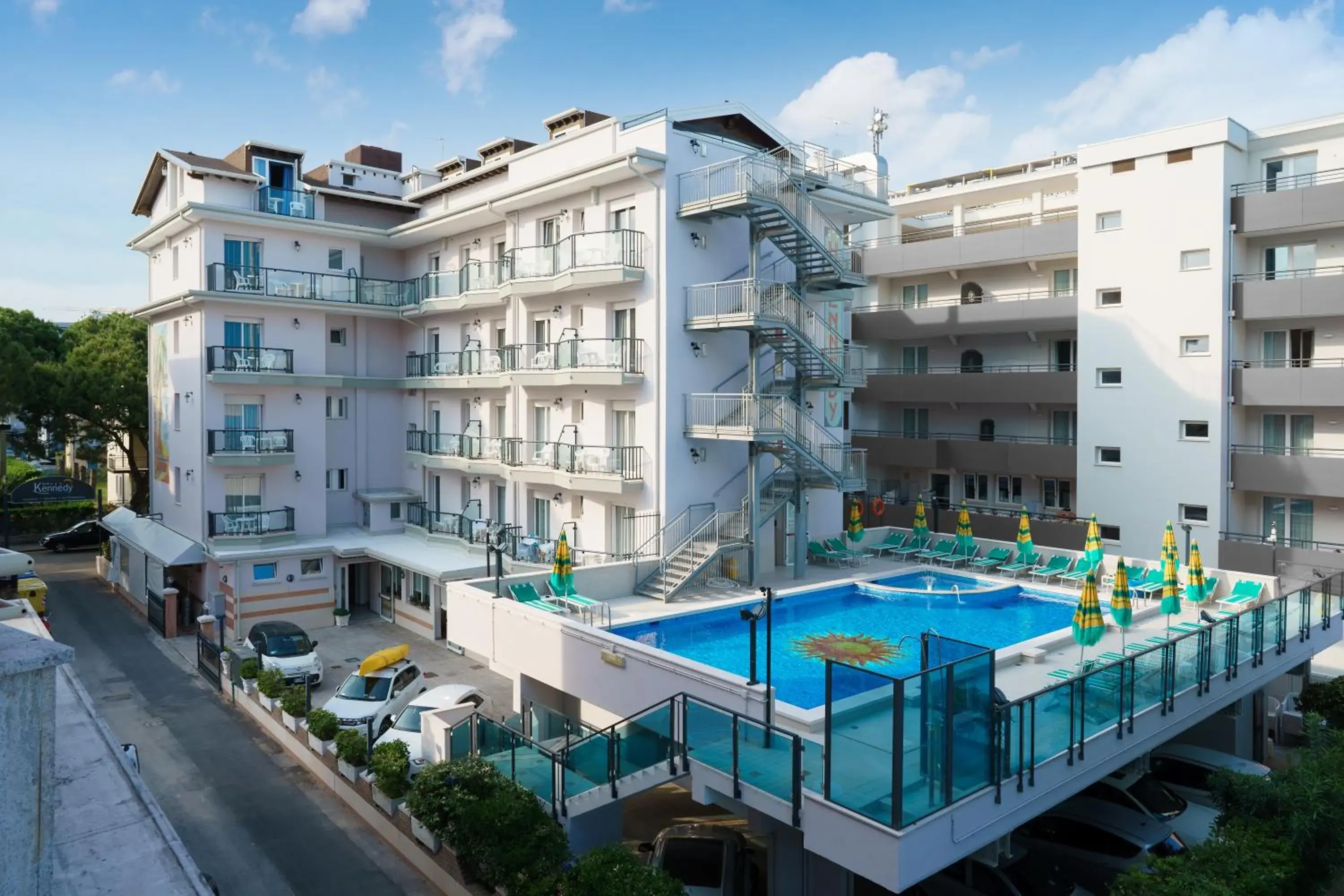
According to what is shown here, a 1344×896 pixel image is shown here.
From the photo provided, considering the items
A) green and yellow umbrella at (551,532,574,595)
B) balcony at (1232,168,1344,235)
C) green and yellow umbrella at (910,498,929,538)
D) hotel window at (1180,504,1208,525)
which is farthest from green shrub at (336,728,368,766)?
balcony at (1232,168,1344,235)

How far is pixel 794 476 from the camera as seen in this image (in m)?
24.3

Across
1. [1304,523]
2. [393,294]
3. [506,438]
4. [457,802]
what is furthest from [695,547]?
[1304,523]

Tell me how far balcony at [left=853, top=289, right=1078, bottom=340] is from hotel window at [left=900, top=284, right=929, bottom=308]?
5 centimetres

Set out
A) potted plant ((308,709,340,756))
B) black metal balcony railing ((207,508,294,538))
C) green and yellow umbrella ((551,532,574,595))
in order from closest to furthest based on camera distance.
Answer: potted plant ((308,709,340,756))
green and yellow umbrella ((551,532,574,595))
black metal balcony railing ((207,508,294,538))

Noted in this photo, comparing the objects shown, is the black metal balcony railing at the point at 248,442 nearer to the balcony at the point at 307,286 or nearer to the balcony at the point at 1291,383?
the balcony at the point at 307,286

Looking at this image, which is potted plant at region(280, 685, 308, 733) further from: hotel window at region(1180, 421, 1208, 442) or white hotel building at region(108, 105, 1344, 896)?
hotel window at region(1180, 421, 1208, 442)

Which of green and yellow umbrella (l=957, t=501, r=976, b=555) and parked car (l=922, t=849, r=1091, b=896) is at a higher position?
green and yellow umbrella (l=957, t=501, r=976, b=555)

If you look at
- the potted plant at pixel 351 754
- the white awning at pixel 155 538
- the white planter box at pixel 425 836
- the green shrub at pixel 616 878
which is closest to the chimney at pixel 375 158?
the white awning at pixel 155 538

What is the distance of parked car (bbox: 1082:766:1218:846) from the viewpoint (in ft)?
48.4

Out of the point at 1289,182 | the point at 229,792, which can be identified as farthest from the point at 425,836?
the point at 1289,182

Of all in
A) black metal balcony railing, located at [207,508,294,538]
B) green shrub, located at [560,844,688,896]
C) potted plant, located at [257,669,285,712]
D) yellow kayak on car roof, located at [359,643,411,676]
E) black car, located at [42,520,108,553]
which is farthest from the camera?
black car, located at [42,520,108,553]

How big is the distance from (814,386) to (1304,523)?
1509 centimetres

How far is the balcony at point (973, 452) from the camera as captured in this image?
1265 inches

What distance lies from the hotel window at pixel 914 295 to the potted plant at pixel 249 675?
2674 cm
